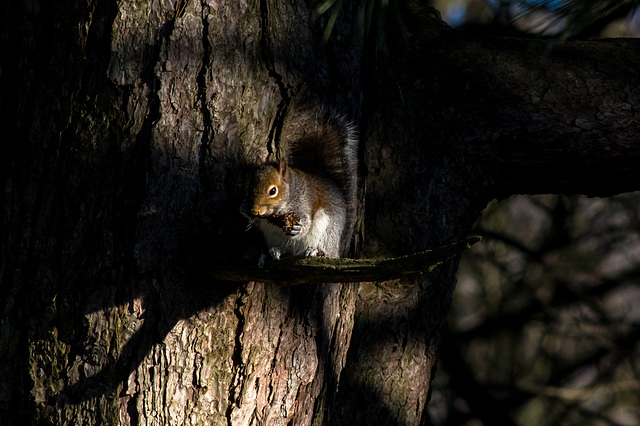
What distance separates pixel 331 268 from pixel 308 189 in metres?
0.72

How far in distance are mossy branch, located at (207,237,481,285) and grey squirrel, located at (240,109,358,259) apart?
0.20m

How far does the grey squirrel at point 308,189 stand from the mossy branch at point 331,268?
205 millimetres

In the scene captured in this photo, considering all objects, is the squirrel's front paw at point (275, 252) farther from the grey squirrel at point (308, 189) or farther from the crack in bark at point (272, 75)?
the crack in bark at point (272, 75)

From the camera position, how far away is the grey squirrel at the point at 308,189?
1747 millimetres

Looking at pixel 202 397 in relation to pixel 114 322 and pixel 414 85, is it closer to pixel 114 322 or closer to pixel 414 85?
pixel 114 322

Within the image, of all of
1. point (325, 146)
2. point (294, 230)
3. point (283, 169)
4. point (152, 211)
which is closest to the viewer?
point (152, 211)

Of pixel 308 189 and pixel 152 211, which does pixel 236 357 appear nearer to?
pixel 152 211

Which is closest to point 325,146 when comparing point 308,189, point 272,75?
point 308,189

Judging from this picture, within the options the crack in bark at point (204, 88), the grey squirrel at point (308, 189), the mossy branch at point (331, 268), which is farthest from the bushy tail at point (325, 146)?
the mossy branch at point (331, 268)

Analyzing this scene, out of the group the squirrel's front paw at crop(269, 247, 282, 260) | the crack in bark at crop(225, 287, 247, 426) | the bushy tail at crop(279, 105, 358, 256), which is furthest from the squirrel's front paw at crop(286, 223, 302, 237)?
the crack in bark at crop(225, 287, 247, 426)

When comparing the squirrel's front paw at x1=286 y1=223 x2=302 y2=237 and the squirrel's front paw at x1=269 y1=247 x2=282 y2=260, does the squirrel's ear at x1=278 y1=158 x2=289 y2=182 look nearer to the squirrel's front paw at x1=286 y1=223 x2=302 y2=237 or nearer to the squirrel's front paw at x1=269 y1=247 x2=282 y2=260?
the squirrel's front paw at x1=286 y1=223 x2=302 y2=237

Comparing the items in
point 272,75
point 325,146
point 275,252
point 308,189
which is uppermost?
point 272,75

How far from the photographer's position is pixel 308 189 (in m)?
2.03

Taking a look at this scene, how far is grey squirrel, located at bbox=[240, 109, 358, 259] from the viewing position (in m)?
1.75
